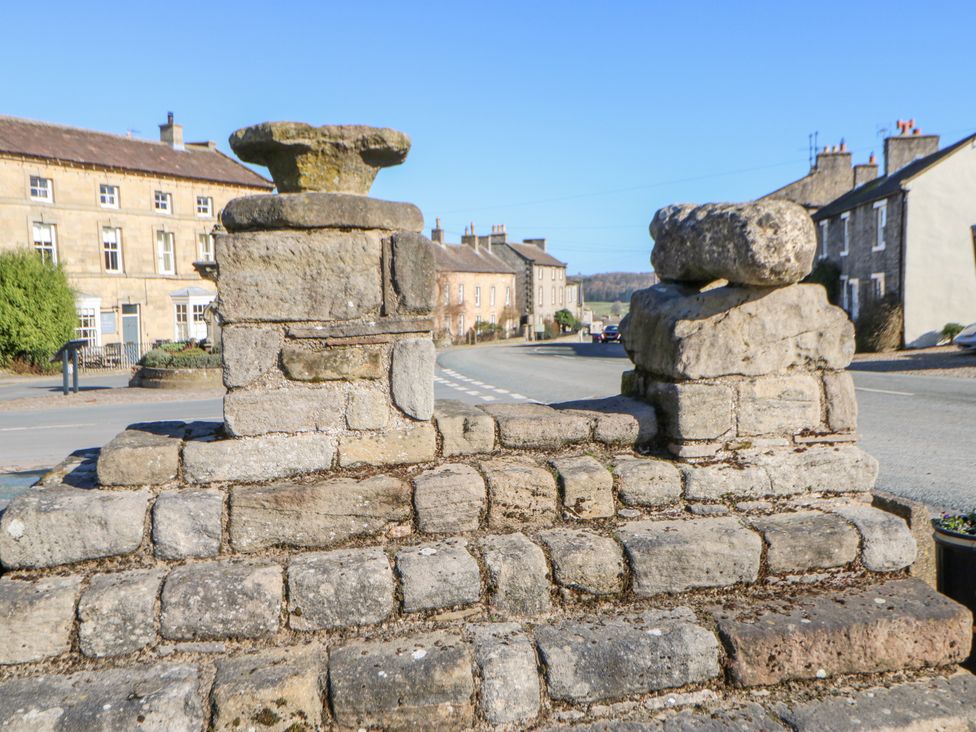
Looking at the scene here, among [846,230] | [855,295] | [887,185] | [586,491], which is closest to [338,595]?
[586,491]

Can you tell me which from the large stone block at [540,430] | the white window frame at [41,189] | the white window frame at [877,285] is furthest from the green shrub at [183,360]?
the white window frame at [877,285]

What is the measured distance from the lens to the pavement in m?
6.98

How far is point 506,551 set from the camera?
3051 millimetres

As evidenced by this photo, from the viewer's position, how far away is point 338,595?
9.36ft

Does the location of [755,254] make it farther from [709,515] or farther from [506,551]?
[506,551]

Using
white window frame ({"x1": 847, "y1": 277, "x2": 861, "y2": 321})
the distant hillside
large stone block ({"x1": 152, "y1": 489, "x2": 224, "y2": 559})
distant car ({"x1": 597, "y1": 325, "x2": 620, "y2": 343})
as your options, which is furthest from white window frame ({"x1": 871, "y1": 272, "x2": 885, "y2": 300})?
the distant hillside

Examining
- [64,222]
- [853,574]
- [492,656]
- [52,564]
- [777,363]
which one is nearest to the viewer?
[492,656]

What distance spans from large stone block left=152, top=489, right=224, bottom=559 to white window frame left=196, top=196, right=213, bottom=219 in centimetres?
3524

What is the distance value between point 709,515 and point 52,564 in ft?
9.05

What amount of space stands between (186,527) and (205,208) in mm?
35686

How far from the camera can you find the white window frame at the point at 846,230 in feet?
97.5

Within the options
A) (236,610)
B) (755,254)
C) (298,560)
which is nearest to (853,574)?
(755,254)

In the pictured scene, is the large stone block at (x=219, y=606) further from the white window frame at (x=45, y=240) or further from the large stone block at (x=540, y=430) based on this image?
the white window frame at (x=45, y=240)

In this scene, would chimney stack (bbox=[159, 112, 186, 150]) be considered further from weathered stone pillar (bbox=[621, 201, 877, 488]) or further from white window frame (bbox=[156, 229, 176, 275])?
weathered stone pillar (bbox=[621, 201, 877, 488])
